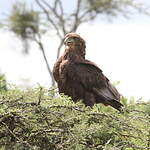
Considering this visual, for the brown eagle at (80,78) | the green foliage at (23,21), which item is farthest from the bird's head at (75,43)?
the green foliage at (23,21)

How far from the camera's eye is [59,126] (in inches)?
103

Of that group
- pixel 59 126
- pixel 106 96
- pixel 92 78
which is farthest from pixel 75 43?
pixel 59 126

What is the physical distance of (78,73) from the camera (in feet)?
15.3

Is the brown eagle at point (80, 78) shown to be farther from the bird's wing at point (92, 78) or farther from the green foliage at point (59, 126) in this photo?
the green foliage at point (59, 126)

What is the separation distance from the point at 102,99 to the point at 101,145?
2.17 m

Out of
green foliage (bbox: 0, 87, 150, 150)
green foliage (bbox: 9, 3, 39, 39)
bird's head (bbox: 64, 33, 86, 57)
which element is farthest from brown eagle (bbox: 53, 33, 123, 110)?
green foliage (bbox: 9, 3, 39, 39)

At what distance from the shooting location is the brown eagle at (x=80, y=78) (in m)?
4.61

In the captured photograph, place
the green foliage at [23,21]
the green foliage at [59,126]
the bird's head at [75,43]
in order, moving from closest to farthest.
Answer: the green foliage at [59,126] → the bird's head at [75,43] → the green foliage at [23,21]

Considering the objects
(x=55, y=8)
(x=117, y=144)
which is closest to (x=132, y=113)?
(x=117, y=144)

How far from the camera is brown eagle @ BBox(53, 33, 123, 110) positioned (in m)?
4.61

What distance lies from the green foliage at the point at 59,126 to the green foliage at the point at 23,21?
60.9 feet

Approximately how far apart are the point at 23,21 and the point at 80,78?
17140 millimetres

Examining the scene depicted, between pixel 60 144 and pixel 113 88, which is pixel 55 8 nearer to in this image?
pixel 113 88

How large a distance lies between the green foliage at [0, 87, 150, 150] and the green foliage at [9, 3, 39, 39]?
60.9 ft
